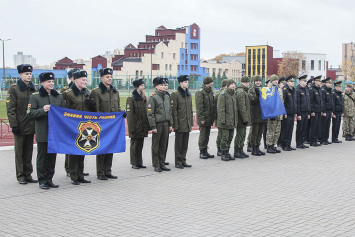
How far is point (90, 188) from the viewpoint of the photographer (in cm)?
779

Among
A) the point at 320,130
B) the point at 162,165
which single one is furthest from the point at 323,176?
the point at 320,130

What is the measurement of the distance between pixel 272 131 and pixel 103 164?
5588 mm

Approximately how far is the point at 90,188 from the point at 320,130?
9081 mm

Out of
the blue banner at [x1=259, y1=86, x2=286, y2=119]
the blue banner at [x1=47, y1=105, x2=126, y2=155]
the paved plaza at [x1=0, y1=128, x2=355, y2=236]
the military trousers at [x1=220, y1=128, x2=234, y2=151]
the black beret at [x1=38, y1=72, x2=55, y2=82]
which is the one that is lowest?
the paved plaza at [x1=0, y1=128, x2=355, y2=236]

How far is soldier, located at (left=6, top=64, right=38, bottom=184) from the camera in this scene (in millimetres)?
7929

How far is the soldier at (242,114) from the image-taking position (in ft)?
36.1

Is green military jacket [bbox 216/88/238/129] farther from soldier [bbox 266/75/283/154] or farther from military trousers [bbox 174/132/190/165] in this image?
soldier [bbox 266/75/283/154]

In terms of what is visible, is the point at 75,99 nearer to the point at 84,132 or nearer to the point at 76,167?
the point at 84,132

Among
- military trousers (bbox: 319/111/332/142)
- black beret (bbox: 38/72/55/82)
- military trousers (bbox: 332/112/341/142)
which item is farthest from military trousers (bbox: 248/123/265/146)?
black beret (bbox: 38/72/55/82)

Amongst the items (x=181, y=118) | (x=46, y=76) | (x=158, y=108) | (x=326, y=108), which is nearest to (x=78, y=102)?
(x=46, y=76)

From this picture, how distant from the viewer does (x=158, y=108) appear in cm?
938

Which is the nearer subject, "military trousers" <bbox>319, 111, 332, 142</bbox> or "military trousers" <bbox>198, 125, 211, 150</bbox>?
"military trousers" <bbox>198, 125, 211, 150</bbox>

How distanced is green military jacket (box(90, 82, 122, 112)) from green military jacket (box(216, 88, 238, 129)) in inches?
118

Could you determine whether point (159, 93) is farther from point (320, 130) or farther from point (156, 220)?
point (320, 130)
